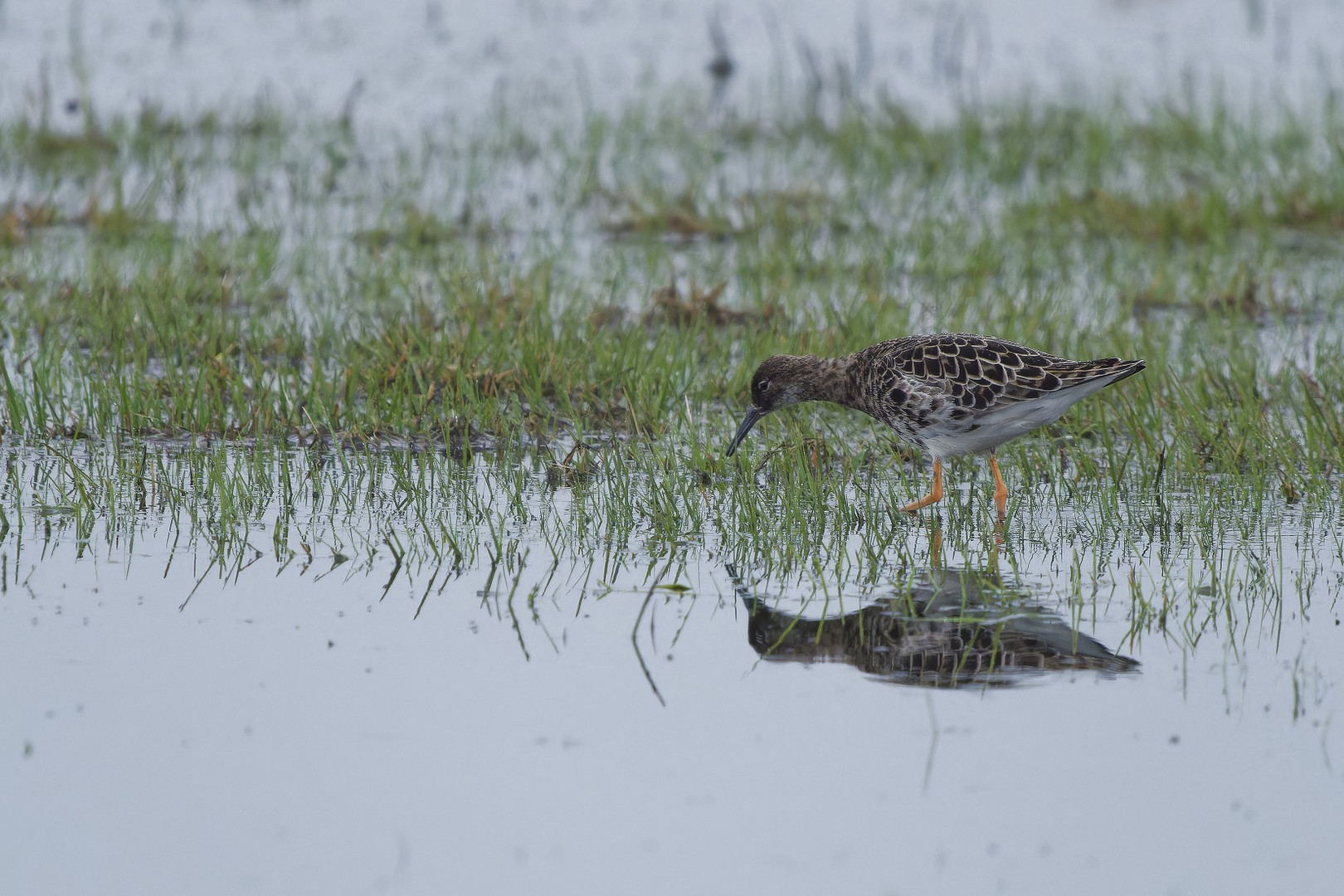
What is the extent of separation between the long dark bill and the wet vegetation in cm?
10

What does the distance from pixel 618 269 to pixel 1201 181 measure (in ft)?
18.0

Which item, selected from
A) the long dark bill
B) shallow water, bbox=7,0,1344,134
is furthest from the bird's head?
shallow water, bbox=7,0,1344,134

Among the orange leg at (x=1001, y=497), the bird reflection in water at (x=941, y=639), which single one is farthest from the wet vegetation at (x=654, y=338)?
the bird reflection in water at (x=941, y=639)

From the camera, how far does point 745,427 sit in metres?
7.85

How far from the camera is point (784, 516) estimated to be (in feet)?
22.2

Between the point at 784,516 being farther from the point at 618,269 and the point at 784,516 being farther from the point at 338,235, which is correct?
the point at 338,235

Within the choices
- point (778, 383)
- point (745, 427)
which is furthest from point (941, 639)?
point (778, 383)

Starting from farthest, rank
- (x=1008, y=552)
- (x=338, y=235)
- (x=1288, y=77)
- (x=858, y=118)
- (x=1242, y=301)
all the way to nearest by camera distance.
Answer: (x=1288, y=77) < (x=858, y=118) < (x=338, y=235) < (x=1242, y=301) < (x=1008, y=552)

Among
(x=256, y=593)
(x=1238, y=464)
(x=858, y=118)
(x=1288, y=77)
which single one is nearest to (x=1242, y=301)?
(x=1238, y=464)

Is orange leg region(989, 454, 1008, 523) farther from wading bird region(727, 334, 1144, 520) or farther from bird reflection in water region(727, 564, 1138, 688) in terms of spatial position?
bird reflection in water region(727, 564, 1138, 688)

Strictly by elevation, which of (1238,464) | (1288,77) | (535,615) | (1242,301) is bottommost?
(535,615)

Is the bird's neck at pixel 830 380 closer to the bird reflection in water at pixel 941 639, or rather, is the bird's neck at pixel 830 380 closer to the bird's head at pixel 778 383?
the bird's head at pixel 778 383

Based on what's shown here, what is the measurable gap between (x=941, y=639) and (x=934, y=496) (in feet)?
5.67

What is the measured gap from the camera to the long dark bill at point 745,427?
7.62 m
